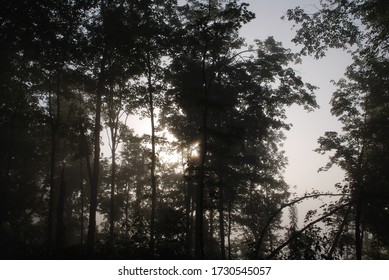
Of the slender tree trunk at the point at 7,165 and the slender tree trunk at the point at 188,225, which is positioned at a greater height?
the slender tree trunk at the point at 7,165

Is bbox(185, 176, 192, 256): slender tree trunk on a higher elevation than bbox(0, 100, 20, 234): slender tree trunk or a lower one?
lower

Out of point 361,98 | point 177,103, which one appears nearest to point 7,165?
point 177,103

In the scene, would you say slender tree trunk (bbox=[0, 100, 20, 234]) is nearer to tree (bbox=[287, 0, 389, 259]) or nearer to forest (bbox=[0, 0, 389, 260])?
forest (bbox=[0, 0, 389, 260])

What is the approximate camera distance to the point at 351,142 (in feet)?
66.9

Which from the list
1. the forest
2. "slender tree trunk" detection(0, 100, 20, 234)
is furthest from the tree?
"slender tree trunk" detection(0, 100, 20, 234)

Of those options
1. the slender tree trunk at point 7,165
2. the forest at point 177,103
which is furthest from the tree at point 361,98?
the slender tree trunk at point 7,165

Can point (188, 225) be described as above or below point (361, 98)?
below

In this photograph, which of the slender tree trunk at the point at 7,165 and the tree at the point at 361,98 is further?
the slender tree trunk at the point at 7,165

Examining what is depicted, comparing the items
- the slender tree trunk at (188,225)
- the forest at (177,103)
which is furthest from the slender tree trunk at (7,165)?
the slender tree trunk at (188,225)

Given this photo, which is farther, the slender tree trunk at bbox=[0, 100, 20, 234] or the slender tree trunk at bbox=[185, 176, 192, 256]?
the slender tree trunk at bbox=[0, 100, 20, 234]

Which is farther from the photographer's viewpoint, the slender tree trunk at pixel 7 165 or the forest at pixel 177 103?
the slender tree trunk at pixel 7 165

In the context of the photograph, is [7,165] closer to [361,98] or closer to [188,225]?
[188,225]

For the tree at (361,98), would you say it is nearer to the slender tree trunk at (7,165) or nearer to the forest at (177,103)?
the forest at (177,103)
